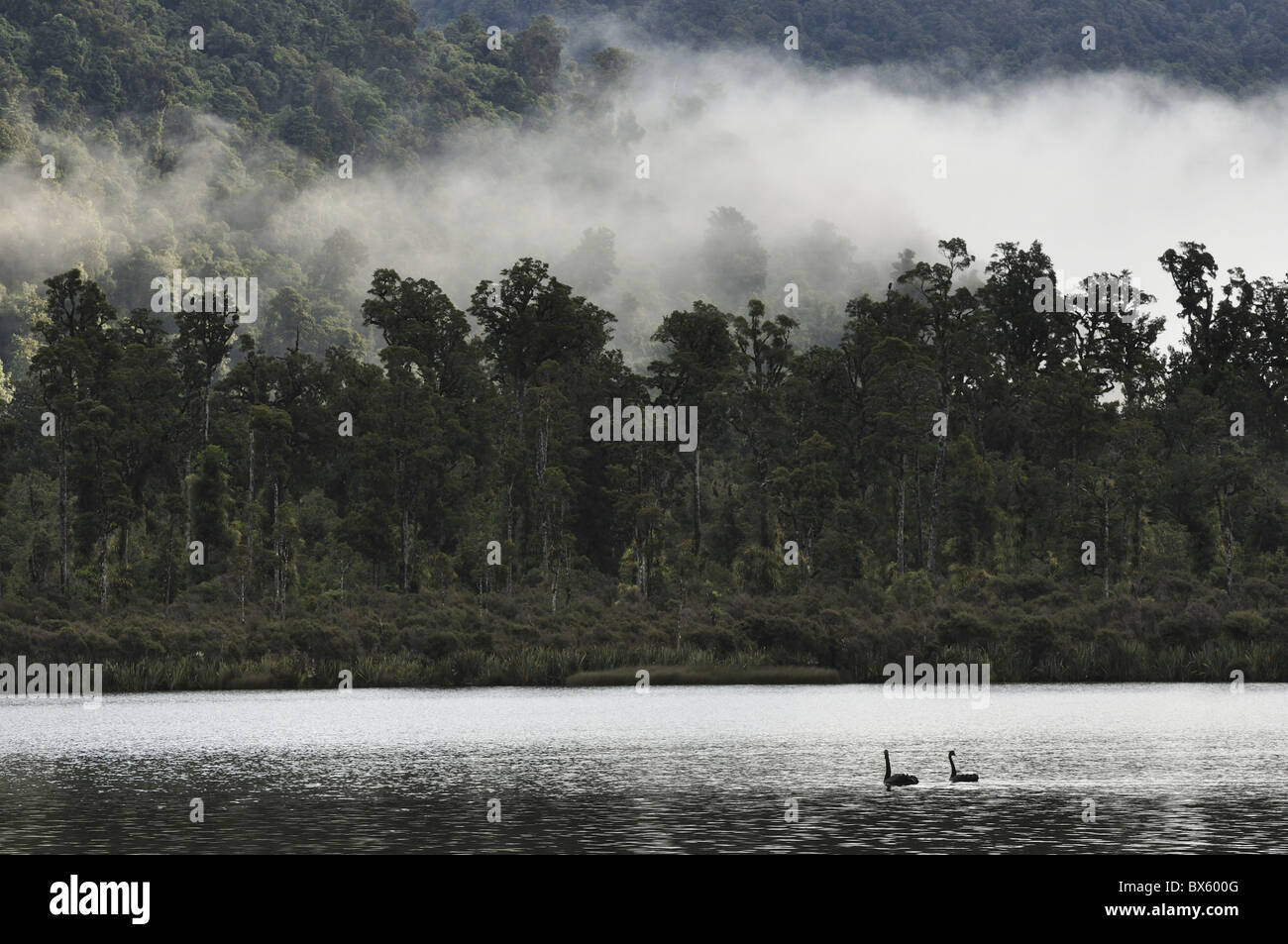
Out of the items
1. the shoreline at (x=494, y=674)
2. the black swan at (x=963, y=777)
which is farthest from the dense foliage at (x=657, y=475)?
the black swan at (x=963, y=777)

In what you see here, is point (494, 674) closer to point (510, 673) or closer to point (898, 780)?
point (510, 673)

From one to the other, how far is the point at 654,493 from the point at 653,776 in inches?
Answer: 2819

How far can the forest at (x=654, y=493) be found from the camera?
8494cm

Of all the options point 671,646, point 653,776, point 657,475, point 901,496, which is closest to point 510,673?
point 671,646

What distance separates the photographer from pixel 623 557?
10781 cm

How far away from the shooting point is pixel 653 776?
1636 inches

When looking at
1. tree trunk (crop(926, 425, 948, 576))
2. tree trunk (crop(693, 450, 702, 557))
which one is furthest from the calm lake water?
tree trunk (crop(693, 450, 702, 557))

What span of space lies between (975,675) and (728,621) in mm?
14880

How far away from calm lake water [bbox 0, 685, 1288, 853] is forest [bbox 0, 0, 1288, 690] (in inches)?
624

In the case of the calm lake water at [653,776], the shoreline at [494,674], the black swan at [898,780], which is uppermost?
the shoreline at [494,674]

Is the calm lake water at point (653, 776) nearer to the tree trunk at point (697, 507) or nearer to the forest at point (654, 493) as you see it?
the forest at point (654, 493)

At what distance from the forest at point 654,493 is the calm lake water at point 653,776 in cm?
1585
